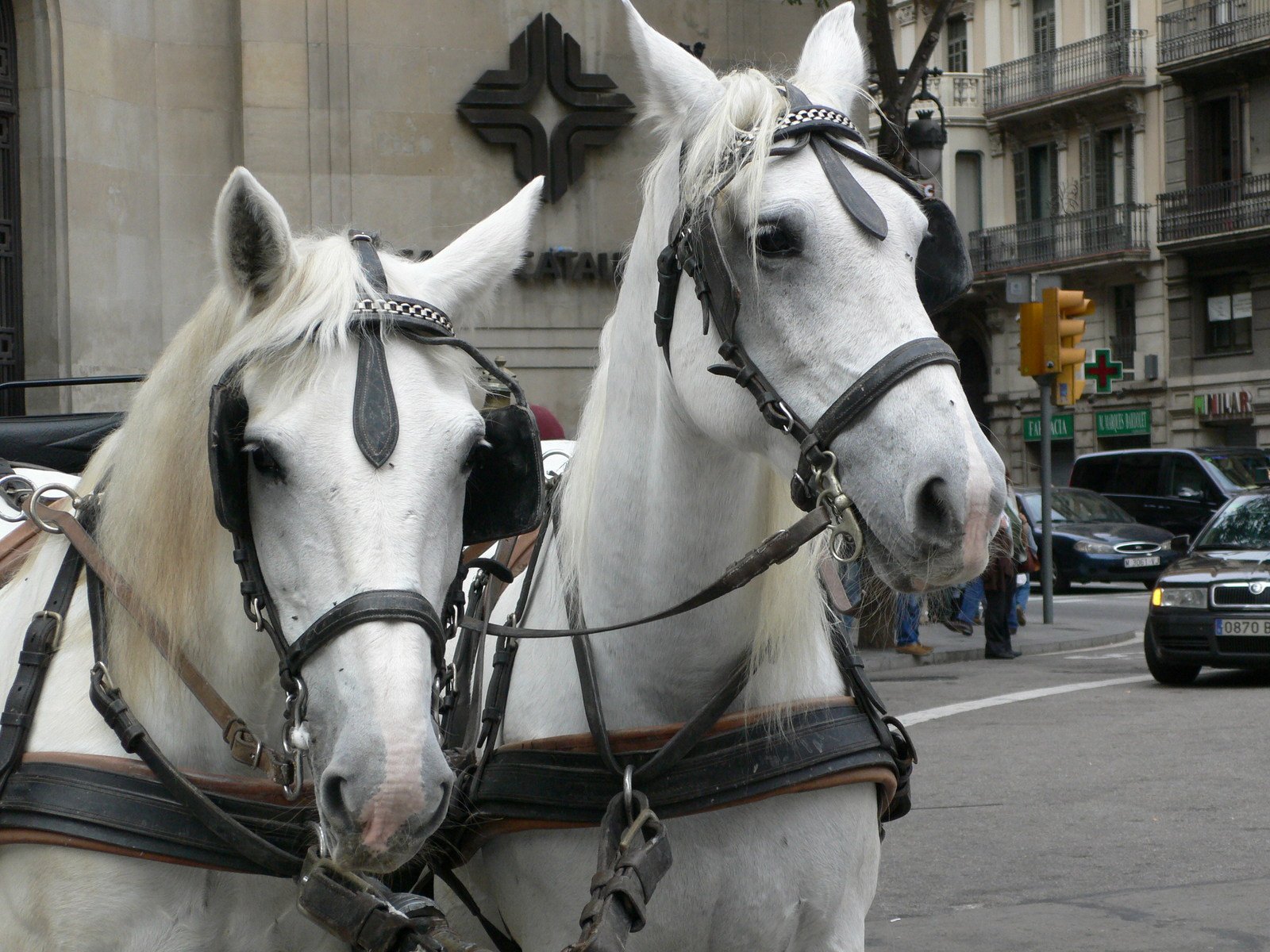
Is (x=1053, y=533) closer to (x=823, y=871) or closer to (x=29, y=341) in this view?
(x=29, y=341)

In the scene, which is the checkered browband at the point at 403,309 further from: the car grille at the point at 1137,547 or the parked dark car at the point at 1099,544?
the car grille at the point at 1137,547

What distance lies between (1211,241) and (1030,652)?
878 inches

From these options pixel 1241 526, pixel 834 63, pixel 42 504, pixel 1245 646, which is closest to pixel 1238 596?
pixel 1245 646

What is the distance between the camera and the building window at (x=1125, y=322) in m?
37.3

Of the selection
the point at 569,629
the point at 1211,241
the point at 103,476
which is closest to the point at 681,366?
the point at 569,629

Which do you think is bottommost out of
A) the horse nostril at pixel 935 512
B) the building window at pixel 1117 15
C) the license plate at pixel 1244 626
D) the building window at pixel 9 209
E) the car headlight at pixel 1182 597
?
the license plate at pixel 1244 626

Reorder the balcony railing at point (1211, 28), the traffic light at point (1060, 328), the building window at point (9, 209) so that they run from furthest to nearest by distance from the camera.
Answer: the balcony railing at point (1211, 28) < the traffic light at point (1060, 328) < the building window at point (9, 209)

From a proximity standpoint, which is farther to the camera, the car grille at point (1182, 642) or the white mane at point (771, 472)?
the car grille at point (1182, 642)

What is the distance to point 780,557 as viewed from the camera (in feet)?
8.95

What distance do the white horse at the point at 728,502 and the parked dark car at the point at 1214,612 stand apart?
9.51m

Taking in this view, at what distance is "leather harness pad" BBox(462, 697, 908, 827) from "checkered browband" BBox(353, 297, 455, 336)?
2.98 feet

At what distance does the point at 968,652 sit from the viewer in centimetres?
1539

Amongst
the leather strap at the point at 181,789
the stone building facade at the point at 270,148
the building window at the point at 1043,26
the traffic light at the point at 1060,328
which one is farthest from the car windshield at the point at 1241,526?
the building window at the point at 1043,26

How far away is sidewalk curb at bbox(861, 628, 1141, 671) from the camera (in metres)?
14.7
